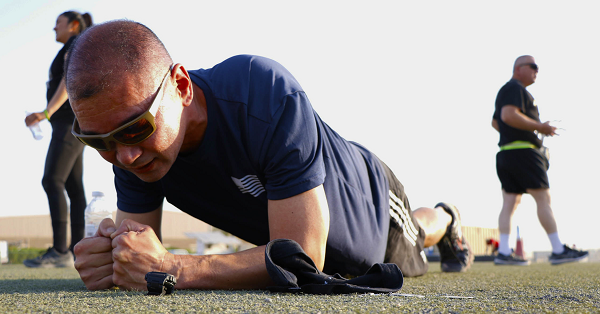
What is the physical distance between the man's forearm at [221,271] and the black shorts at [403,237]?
1.08 m

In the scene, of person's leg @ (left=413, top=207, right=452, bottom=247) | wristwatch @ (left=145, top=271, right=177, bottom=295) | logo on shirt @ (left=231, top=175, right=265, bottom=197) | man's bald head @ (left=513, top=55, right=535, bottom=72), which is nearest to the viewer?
wristwatch @ (left=145, top=271, right=177, bottom=295)

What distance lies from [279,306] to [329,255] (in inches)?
32.2

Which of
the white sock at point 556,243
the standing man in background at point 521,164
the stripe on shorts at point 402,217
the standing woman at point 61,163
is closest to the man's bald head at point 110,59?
the stripe on shorts at point 402,217

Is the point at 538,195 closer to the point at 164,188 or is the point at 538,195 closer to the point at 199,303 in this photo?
the point at 164,188

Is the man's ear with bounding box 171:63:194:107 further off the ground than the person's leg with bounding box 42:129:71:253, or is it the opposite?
the man's ear with bounding box 171:63:194:107

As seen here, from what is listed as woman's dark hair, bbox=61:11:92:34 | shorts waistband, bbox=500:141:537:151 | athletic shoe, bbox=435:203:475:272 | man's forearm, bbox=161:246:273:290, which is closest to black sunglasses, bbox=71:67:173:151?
man's forearm, bbox=161:246:273:290

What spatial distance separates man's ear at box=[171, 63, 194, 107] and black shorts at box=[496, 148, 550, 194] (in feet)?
15.1

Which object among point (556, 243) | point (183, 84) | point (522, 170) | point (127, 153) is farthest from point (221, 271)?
point (556, 243)

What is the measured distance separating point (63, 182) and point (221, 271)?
3.39 m

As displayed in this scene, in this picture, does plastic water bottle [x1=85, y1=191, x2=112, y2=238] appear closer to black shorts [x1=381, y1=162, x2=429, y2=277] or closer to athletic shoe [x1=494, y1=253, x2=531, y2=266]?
black shorts [x1=381, y1=162, x2=429, y2=277]

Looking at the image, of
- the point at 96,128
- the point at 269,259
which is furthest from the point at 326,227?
the point at 96,128

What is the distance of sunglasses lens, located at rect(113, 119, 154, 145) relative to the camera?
5.19 feet

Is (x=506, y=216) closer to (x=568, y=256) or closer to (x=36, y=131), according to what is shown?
(x=568, y=256)

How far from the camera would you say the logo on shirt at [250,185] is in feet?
6.25
